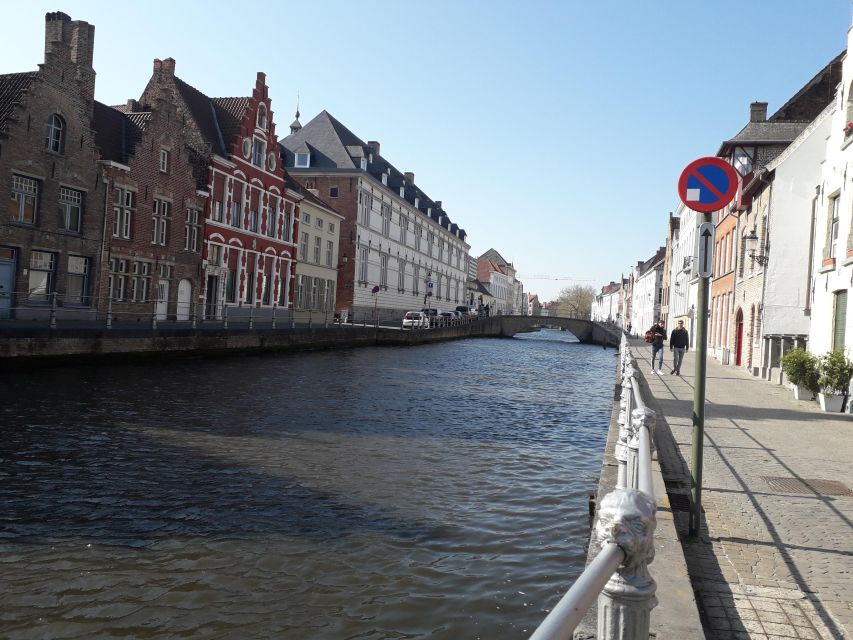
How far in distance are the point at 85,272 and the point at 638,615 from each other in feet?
95.7

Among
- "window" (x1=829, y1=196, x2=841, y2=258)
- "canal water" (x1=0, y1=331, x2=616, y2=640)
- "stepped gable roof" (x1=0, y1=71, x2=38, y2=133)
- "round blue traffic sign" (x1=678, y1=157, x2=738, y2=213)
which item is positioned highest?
"stepped gable roof" (x1=0, y1=71, x2=38, y2=133)

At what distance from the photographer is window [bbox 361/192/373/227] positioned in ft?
190

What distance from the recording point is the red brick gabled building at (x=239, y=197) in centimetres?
3656

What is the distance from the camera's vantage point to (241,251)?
Result: 3944cm

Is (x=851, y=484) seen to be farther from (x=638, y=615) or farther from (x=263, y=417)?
(x=263, y=417)

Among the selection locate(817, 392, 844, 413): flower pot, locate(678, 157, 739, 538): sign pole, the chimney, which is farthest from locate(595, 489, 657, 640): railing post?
the chimney

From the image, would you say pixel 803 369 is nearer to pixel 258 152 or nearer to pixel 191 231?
pixel 191 231

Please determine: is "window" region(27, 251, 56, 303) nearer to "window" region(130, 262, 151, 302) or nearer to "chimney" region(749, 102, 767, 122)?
"window" region(130, 262, 151, 302)

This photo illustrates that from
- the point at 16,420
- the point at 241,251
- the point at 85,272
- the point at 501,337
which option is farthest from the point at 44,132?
the point at 501,337

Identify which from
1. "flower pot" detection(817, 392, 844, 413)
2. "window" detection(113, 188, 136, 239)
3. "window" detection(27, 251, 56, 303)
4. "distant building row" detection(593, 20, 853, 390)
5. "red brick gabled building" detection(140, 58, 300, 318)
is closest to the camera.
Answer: "flower pot" detection(817, 392, 844, 413)

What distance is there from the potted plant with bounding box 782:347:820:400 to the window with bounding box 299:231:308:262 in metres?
36.2

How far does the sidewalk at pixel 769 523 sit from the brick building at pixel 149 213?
22.9 meters

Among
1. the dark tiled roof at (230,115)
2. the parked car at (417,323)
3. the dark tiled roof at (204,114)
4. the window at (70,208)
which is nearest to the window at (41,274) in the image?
the window at (70,208)

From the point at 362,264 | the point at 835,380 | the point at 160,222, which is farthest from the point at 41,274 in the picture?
the point at 362,264
